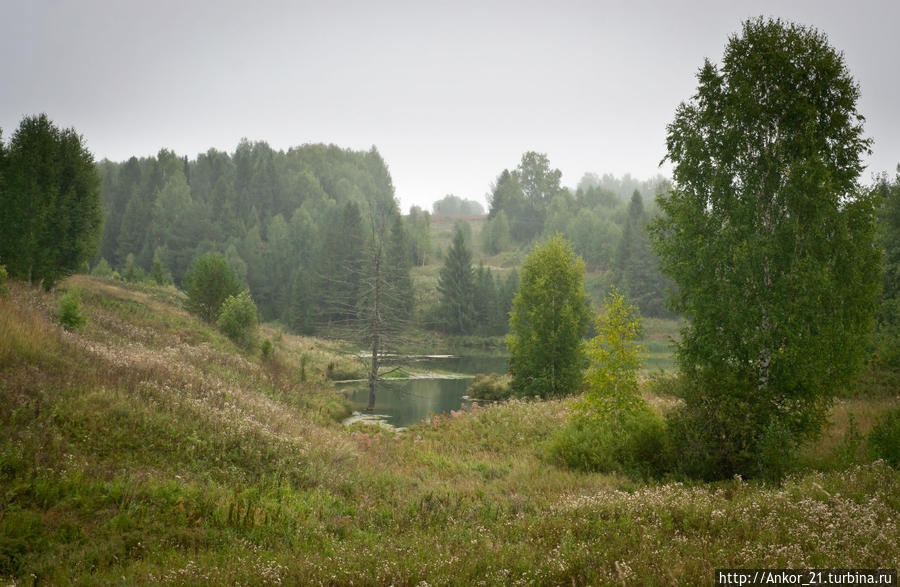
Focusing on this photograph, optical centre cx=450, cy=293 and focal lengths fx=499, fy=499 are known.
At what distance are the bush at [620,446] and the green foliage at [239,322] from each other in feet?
71.7

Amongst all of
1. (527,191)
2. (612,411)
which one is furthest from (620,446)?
(527,191)

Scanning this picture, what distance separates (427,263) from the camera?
9975cm

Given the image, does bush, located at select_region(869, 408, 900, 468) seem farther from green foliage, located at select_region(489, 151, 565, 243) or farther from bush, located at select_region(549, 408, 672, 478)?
green foliage, located at select_region(489, 151, 565, 243)

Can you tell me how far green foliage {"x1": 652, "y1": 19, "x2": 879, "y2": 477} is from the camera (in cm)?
1130

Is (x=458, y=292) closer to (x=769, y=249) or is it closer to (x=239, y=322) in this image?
(x=239, y=322)

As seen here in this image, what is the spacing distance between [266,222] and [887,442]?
4025 inches

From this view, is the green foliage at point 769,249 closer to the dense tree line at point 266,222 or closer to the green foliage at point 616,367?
the green foliage at point 616,367

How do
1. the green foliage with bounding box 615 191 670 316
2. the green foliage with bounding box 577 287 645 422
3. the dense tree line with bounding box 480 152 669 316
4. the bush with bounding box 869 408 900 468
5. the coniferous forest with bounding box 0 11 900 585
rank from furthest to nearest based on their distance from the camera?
the dense tree line with bounding box 480 152 669 316 < the green foliage with bounding box 615 191 670 316 < the green foliage with bounding box 577 287 645 422 < the bush with bounding box 869 408 900 468 < the coniferous forest with bounding box 0 11 900 585

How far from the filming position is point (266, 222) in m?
99.8

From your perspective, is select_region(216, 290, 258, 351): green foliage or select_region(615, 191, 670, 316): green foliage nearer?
select_region(216, 290, 258, 351): green foliage

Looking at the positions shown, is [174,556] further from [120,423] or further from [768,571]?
[768,571]

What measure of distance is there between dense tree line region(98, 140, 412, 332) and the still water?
15.9 m

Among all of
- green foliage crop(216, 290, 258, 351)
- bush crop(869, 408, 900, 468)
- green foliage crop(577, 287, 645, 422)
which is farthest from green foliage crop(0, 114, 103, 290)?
bush crop(869, 408, 900, 468)

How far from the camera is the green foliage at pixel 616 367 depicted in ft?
45.4
